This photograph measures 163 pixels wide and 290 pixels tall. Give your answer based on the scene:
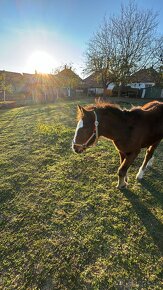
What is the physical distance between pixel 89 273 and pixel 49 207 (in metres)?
1.29

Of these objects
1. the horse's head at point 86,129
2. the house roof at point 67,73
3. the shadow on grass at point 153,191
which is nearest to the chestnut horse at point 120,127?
the horse's head at point 86,129

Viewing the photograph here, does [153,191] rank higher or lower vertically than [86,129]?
lower

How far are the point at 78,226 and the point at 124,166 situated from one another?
140 centimetres

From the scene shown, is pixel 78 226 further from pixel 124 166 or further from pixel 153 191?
pixel 153 191

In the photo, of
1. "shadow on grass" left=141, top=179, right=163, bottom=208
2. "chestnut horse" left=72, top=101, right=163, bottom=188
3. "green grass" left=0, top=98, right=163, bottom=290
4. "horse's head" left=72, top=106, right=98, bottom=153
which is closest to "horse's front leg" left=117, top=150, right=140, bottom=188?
"chestnut horse" left=72, top=101, right=163, bottom=188

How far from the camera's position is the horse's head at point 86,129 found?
2.64 meters

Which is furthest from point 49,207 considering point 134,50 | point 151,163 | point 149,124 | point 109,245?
point 134,50

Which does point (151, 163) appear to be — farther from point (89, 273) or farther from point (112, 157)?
point (89, 273)

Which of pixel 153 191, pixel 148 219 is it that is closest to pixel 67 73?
pixel 153 191

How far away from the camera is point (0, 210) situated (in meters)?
2.97

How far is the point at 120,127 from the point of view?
9.59 feet

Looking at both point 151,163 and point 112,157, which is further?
Answer: point 112,157

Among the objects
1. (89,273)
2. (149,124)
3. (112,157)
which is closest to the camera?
(89,273)

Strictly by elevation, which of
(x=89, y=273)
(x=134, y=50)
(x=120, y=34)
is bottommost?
(x=89, y=273)
